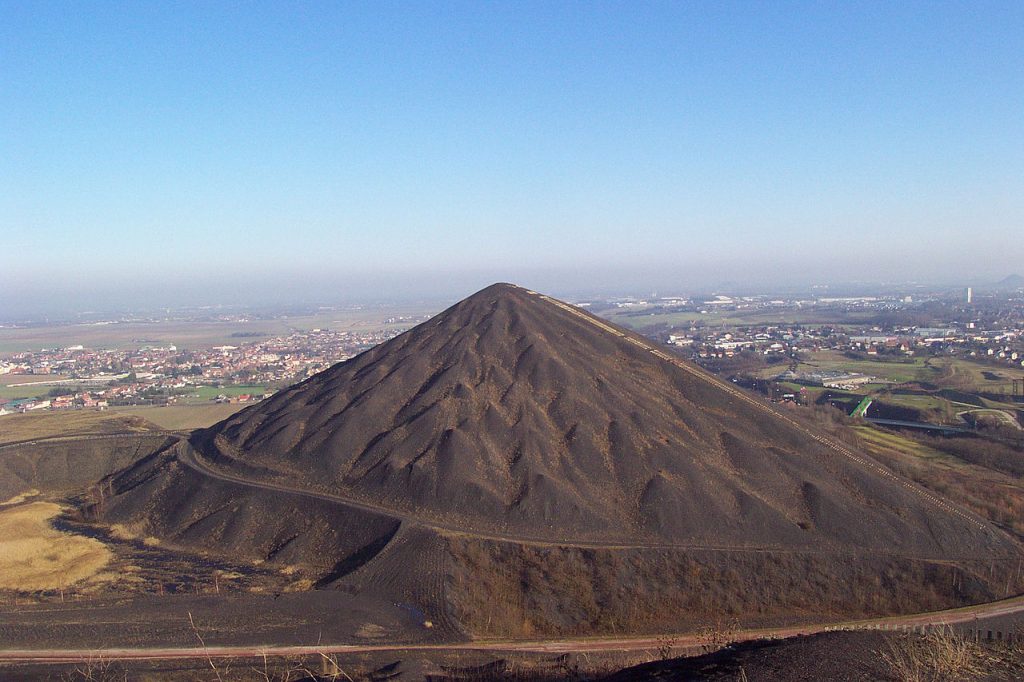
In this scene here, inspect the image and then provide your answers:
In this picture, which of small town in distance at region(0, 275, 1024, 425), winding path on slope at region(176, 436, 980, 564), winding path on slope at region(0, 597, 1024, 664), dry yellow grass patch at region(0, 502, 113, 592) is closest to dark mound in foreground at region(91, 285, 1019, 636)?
winding path on slope at region(176, 436, 980, 564)

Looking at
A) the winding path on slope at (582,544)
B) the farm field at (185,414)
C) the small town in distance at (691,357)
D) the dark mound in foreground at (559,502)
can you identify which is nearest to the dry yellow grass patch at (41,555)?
the dark mound in foreground at (559,502)

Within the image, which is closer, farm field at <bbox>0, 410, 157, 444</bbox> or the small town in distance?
farm field at <bbox>0, 410, 157, 444</bbox>

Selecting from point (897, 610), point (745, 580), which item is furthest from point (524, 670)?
point (897, 610)

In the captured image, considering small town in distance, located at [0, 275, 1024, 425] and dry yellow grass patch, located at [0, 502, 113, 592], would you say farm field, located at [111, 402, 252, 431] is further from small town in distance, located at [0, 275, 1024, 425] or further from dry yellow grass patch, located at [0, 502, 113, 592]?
dry yellow grass patch, located at [0, 502, 113, 592]

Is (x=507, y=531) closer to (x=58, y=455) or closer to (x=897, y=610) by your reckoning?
(x=897, y=610)

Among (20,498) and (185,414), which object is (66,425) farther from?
(20,498)

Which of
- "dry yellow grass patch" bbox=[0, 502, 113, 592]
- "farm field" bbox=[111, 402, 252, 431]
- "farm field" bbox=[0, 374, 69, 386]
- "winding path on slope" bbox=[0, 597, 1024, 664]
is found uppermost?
"farm field" bbox=[0, 374, 69, 386]
